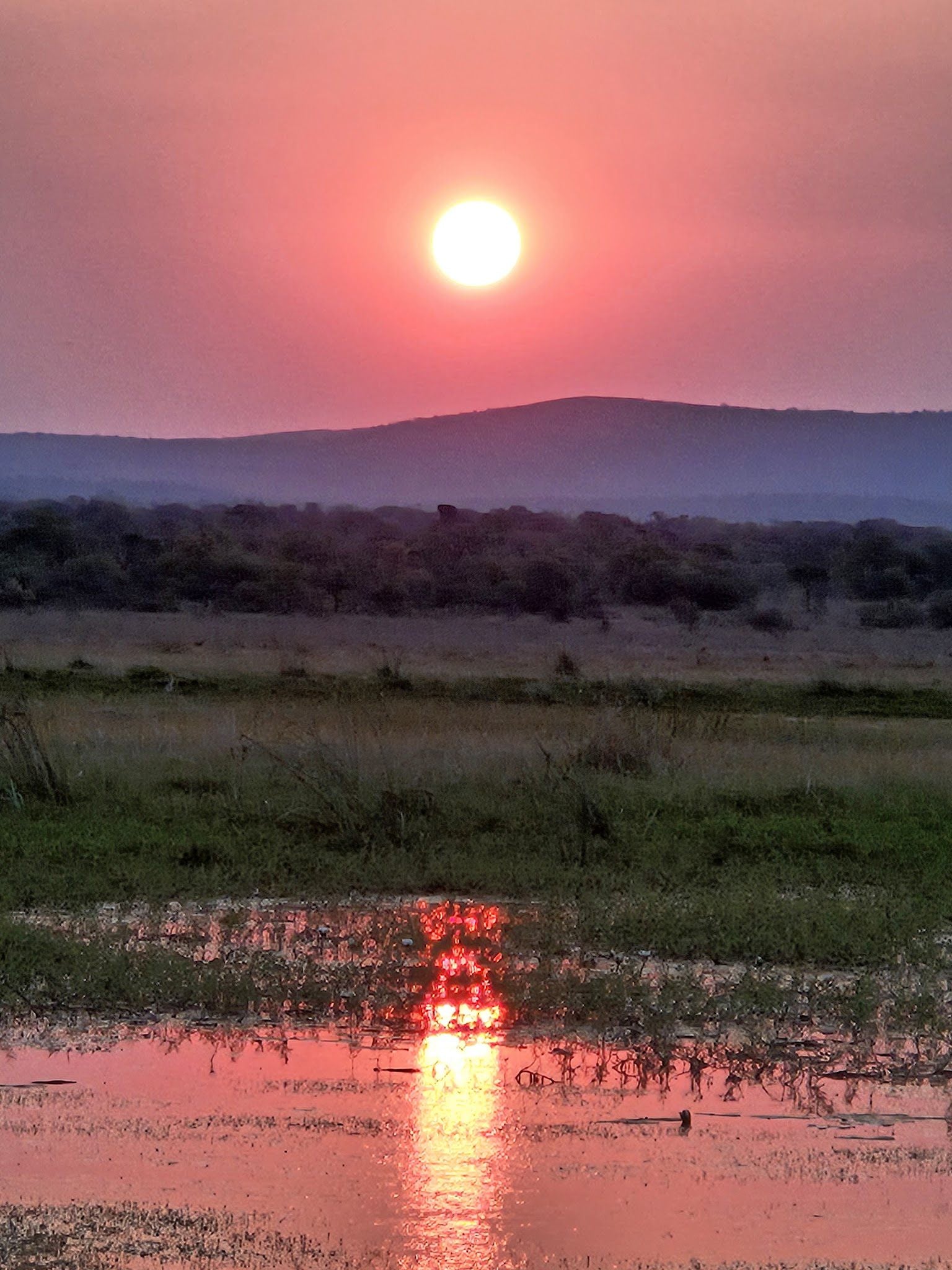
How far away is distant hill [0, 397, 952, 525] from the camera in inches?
4702

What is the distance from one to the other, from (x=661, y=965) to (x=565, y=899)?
169 cm

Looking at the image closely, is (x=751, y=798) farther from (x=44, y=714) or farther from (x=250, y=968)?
(x=44, y=714)

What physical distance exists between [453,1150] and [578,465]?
4660 inches

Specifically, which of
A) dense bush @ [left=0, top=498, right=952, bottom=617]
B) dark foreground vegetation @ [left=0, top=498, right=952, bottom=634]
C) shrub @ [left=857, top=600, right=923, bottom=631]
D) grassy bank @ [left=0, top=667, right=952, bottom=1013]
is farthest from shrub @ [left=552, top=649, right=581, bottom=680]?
shrub @ [left=857, top=600, right=923, bottom=631]

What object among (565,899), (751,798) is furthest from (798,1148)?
(751,798)

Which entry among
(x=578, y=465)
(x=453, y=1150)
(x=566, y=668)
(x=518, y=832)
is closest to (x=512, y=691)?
(x=566, y=668)

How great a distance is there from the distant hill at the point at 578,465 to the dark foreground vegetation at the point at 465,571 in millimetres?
50394

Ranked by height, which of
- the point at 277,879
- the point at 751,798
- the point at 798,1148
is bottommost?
the point at 798,1148

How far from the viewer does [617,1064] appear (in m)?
7.65

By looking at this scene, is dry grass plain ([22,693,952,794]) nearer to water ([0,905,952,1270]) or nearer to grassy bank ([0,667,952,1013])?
grassy bank ([0,667,952,1013])

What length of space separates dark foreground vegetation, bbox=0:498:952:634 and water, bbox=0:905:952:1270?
38.7 metres

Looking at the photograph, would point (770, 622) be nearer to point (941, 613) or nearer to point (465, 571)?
point (941, 613)

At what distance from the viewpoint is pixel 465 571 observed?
51.9 m

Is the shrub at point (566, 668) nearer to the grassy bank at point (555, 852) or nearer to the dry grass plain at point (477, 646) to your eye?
the dry grass plain at point (477, 646)
